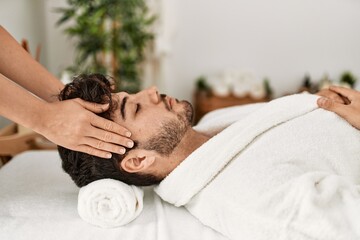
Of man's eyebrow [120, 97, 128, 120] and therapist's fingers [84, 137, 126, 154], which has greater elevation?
man's eyebrow [120, 97, 128, 120]

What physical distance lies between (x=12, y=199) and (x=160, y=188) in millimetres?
494

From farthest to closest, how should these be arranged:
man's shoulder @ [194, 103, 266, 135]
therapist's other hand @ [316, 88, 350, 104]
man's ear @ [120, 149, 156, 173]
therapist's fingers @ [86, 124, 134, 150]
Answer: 1. man's shoulder @ [194, 103, 266, 135]
2. therapist's other hand @ [316, 88, 350, 104]
3. man's ear @ [120, 149, 156, 173]
4. therapist's fingers @ [86, 124, 134, 150]

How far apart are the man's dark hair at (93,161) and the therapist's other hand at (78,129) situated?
0.38 feet

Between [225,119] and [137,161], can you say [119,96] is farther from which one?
[225,119]

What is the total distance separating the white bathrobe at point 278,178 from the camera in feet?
3.81

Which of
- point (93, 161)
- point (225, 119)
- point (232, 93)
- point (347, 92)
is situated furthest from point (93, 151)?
point (232, 93)

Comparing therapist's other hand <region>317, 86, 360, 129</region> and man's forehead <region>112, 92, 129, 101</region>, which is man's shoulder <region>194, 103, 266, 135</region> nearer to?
therapist's other hand <region>317, 86, 360, 129</region>

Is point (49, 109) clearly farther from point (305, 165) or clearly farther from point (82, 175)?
point (305, 165)

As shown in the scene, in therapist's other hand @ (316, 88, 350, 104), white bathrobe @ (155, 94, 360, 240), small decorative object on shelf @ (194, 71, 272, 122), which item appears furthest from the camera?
small decorative object on shelf @ (194, 71, 272, 122)

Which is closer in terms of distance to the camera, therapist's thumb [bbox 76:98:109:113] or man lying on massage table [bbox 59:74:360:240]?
man lying on massage table [bbox 59:74:360:240]

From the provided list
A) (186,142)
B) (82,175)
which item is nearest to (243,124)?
(186,142)

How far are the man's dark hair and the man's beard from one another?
98 millimetres

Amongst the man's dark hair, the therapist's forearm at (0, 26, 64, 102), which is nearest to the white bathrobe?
the man's dark hair

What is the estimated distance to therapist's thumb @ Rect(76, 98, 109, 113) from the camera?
1.35 metres
